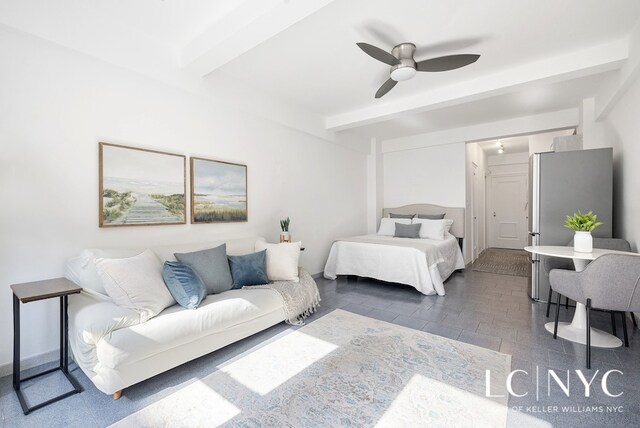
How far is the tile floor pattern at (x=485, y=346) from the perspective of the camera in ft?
5.39

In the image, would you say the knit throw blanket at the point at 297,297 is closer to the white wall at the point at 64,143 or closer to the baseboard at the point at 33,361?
the white wall at the point at 64,143

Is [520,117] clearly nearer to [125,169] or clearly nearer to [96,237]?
[125,169]

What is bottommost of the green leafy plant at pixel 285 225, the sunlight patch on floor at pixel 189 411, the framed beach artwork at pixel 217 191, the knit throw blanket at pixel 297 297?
the sunlight patch on floor at pixel 189 411

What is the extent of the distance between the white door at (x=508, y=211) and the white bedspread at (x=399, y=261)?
156 inches

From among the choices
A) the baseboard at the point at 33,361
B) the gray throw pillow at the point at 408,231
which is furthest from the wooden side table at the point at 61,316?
the gray throw pillow at the point at 408,231

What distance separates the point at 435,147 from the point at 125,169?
17.2 feet

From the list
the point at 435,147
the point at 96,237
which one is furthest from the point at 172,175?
the point at 435,147

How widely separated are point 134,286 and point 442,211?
525cm

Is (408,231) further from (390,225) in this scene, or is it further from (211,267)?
(211,267)

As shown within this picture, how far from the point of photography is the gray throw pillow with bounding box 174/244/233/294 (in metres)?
2.59

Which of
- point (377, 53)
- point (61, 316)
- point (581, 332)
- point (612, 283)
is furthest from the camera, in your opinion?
point (581, 332)

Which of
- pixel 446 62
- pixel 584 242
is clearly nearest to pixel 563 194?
pixel 584 242

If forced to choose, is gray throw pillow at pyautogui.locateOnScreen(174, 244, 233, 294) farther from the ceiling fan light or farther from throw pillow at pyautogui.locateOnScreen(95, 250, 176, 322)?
the ceiling fan light

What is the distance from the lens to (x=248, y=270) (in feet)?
9.57
